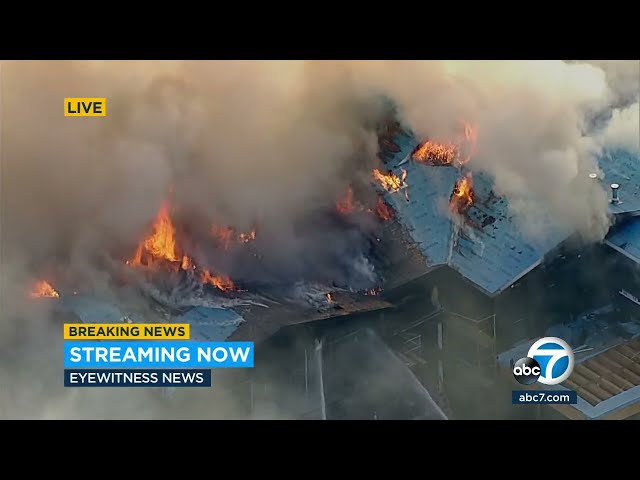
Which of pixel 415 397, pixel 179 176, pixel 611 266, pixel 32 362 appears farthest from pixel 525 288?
pixel 32 362

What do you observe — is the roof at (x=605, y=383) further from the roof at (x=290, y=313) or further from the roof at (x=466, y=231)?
the roof at (x=290, y=313)

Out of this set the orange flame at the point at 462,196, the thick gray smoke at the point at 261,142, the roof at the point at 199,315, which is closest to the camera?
the thick gray smoke at the point at 261,142

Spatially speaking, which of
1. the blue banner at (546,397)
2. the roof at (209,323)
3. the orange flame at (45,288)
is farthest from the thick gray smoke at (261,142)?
the blue banner at (546,397)

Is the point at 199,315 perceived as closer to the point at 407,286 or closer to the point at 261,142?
the point at 261,142
